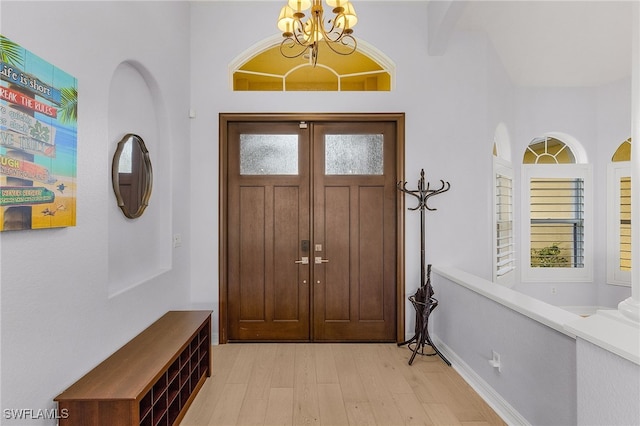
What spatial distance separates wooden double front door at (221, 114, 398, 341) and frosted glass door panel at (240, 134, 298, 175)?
1 centimetres

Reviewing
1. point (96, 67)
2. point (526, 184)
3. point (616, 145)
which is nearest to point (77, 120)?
point (96, 67)

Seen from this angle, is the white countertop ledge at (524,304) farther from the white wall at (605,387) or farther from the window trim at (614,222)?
the window trim at (614,222)

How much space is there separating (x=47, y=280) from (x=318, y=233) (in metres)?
2.41

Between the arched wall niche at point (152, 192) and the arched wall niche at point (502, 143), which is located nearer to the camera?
the arched wall niche at point (152, 192)

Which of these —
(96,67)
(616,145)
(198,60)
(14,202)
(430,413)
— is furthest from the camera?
(616,145)

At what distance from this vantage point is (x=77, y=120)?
1.90 meters

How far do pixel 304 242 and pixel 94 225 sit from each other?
6.66 ft

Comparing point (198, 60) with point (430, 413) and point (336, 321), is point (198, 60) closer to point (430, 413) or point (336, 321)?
point (336, 321)

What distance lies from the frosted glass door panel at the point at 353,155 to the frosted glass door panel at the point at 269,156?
357mm

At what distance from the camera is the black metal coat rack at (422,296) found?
327cm

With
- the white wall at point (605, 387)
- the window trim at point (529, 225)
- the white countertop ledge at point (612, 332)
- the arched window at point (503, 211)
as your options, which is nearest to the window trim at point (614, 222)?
the window trim at point (529, 225)

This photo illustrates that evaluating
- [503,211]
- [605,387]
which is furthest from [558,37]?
[605,387]

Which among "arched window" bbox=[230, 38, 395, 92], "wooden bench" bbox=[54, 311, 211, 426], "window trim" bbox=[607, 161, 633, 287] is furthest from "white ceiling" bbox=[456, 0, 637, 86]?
"wooden bench" bbox=[54, 311, 211, 426]

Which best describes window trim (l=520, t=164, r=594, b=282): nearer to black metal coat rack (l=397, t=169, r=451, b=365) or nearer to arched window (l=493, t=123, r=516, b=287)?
arched window (l=493, t=123, r=516, b=287)
